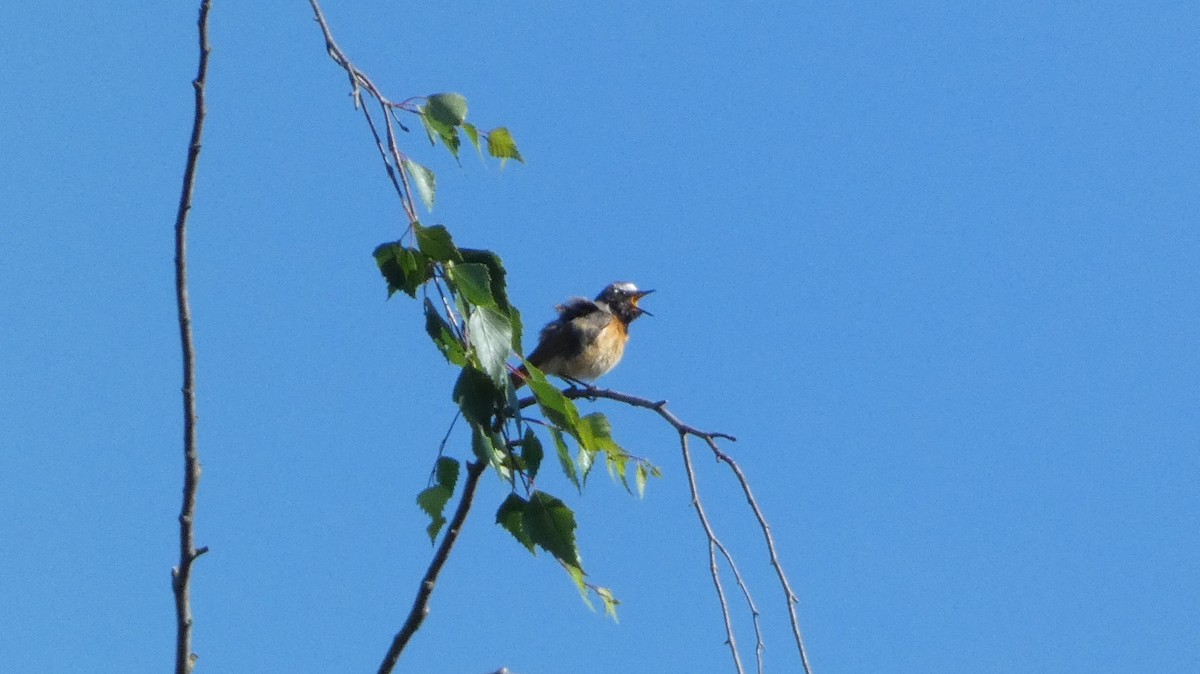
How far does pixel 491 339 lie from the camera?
2787mm

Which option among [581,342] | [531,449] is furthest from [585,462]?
[581,342]

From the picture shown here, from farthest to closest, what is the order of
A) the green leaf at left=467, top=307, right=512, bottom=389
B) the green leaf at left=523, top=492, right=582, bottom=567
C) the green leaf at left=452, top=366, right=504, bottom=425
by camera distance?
1. the green leaf at left=523, top=492, right=582, bottom=567
2. the green leaf at left=452, top=366, right=504, bottom=425
3. the green leaf at left=467, top=307, right=512, bottom=389

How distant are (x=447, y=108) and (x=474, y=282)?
43cm

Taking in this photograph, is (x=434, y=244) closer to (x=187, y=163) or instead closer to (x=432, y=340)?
(x=432, y=340)

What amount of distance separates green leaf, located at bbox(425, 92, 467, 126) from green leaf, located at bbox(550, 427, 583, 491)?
2.28ft

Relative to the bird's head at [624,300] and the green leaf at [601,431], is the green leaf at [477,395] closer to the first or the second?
the green leaf at [601,431]

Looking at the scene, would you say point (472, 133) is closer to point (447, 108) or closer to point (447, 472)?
point (447, 108)

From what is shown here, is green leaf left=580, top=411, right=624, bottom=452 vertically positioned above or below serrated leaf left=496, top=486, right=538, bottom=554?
above

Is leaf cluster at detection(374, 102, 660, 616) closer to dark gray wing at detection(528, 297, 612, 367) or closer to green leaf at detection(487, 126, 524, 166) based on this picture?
green leaf at detection(487, 126, 524, 166)

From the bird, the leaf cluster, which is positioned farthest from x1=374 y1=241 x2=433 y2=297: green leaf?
the bird

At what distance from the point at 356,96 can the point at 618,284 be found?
7.76 metres

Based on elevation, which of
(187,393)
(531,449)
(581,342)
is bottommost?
(187,393)

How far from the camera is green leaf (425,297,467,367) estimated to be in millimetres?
2904

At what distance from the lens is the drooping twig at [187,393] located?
238cm
